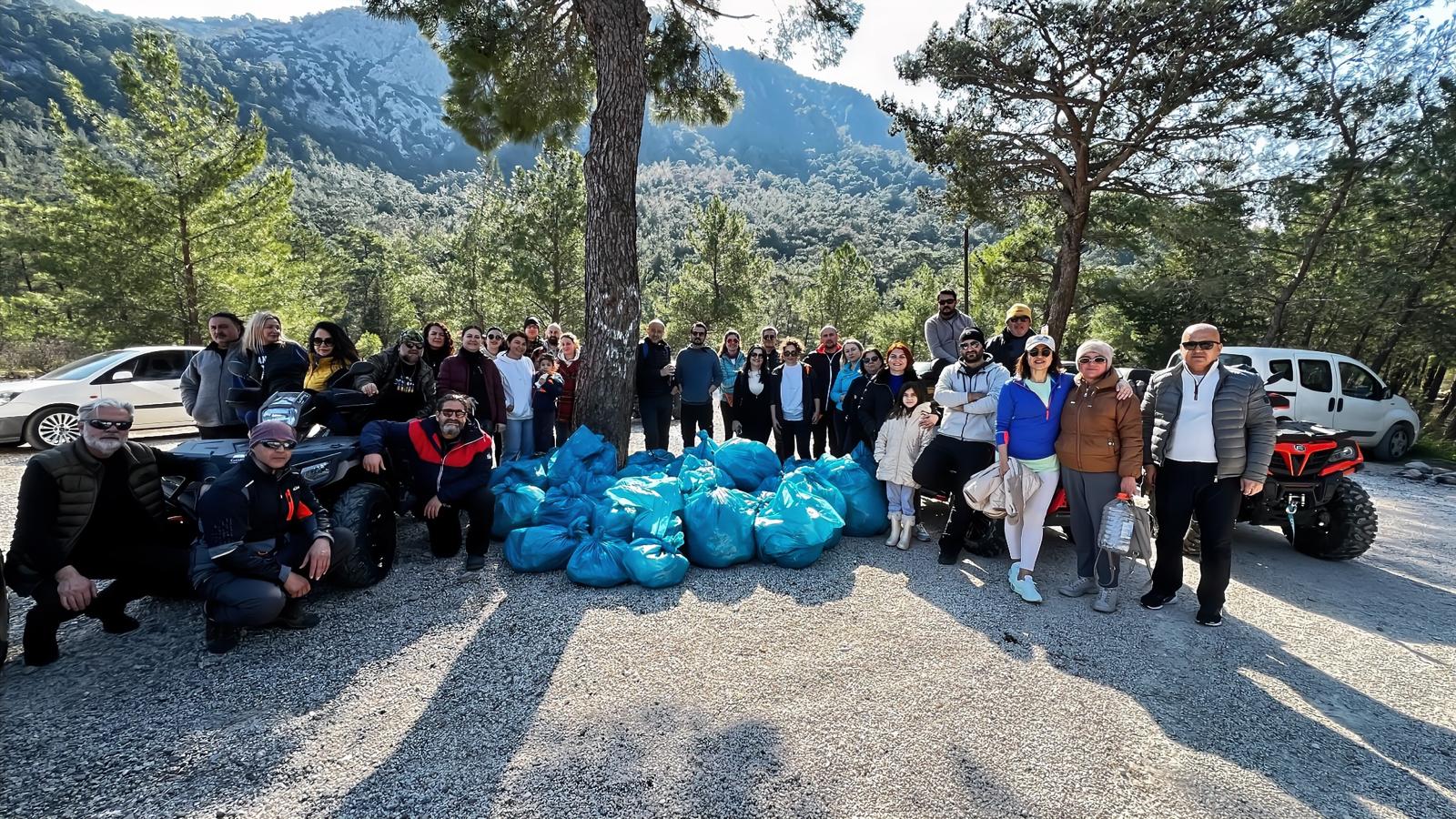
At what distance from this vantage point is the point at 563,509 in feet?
14.0

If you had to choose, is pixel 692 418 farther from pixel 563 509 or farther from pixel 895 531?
pixel 895 531

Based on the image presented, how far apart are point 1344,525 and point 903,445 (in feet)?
11.8

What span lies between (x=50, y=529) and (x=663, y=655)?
3.01m

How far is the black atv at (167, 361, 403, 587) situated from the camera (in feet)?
11.4

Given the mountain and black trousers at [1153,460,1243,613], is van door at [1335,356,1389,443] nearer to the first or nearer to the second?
black trousers at [1153,460,1243,613]

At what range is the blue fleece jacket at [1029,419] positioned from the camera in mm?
3689

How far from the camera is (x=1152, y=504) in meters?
4.31

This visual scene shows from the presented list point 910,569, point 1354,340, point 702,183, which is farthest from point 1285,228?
point 702,183

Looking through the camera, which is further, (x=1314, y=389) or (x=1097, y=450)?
(x=1314, y=389)

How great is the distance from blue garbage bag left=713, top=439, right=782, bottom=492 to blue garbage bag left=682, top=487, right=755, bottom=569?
2.65 feet

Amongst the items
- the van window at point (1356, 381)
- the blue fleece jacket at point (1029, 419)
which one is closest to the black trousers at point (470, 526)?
the blue fleece jacket at point (1029, 419)

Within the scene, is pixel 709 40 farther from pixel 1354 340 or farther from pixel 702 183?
pixel 702 183

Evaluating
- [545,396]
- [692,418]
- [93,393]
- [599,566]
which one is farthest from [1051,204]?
[93,393]

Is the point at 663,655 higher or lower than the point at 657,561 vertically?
lower
